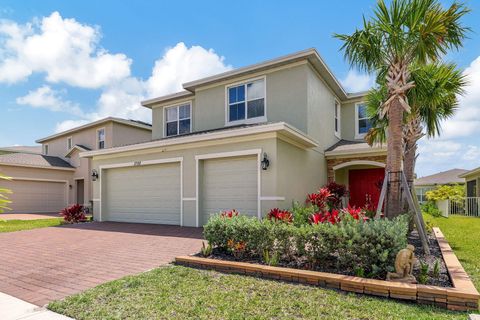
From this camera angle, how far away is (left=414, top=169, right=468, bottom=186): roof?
31.1 metres

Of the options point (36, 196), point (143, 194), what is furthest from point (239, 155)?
point (36, 196)

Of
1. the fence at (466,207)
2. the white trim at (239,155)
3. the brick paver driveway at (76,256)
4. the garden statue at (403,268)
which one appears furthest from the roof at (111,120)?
the fence at (466,207)

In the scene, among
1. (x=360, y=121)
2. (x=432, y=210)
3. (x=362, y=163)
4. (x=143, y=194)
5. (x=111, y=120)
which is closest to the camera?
(x=143, y=194)

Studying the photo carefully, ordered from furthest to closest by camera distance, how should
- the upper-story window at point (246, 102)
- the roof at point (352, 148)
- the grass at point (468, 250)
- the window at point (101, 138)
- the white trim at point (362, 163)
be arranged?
the window at point (101, 138), the white trim at point (362, 163), the roof at point (352, 148), the upper-story window at point (246, 102), the grass at point (468, 250)

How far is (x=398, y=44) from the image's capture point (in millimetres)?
7129

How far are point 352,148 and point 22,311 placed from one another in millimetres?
13800

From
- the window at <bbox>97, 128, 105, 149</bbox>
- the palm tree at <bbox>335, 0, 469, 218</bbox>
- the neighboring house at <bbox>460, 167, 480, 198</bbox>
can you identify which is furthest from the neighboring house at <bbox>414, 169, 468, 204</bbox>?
the window at <bbox>97, 128, 105, 149</bbox>

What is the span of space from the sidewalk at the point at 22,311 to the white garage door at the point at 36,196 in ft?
66.9

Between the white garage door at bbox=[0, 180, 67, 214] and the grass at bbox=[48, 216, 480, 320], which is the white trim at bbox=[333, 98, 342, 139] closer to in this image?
the grass at bbox=[48, 216, 480, 320]

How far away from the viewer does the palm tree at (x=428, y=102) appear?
26.7 ft

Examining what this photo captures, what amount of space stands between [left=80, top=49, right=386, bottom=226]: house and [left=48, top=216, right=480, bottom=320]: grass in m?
5.36

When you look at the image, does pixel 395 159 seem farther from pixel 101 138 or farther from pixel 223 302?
pixel 101 138

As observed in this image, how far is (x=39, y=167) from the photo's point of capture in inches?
891

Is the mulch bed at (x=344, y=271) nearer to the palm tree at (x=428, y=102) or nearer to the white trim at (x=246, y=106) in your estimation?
the palm tree at (x=428, y=102)
